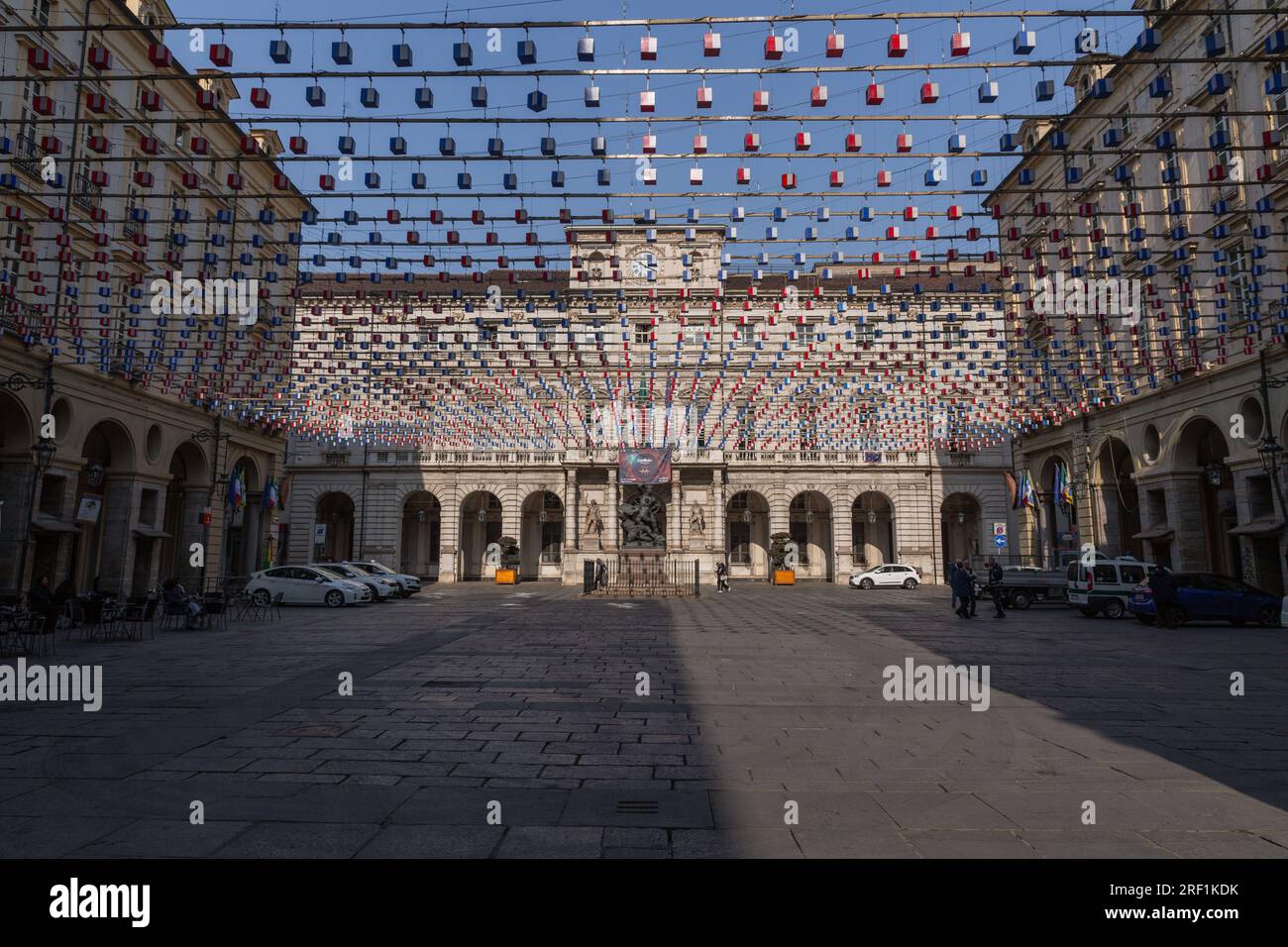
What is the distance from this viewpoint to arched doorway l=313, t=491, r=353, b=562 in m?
49.6

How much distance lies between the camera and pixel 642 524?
39.6 meters

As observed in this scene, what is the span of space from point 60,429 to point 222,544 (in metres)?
10.2

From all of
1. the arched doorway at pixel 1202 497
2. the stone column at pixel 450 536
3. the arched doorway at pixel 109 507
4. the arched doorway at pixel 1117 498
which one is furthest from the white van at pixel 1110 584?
the stone column at pixel 450 536

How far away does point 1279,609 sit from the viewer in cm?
1958

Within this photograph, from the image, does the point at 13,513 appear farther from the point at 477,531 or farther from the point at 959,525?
the point at 959,525

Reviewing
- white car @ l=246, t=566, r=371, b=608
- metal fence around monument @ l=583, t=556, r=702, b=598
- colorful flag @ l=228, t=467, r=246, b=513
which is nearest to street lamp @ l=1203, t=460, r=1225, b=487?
metal fence around monument @ l=583, t=556, r=702, b=598

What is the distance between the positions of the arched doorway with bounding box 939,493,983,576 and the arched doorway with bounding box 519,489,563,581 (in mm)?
24174

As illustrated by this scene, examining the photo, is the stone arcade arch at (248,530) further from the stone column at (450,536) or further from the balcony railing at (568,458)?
the stone column at (450,536)

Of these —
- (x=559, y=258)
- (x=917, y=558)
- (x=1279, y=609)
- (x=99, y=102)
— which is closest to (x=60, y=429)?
(x=99, y=102)

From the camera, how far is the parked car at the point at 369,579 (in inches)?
1143

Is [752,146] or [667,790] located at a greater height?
[752,146]

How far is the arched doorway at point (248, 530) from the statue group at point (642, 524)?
56.2 ft

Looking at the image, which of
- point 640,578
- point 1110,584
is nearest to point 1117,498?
point 1110,584
